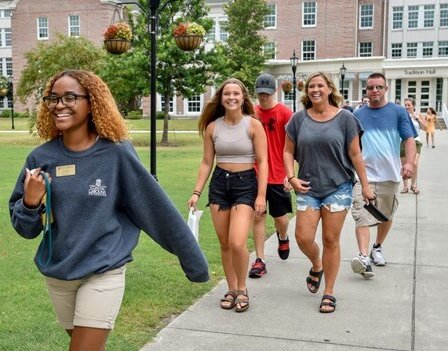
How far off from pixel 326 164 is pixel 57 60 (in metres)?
26.4

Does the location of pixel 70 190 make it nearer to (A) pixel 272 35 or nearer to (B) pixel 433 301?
(B) pixel 433 301

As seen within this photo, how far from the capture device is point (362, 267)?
19.6ft

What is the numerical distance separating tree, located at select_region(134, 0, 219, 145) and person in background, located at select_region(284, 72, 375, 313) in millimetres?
20674

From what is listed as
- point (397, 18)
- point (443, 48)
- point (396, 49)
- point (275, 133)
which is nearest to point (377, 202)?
point (275, 133)

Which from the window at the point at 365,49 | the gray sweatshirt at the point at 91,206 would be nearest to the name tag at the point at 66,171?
the gray sweatshirt at the point at 91,206

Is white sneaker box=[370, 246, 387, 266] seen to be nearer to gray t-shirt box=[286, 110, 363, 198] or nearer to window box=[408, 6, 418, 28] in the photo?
gray t-shirt box=[286, 110, 363, 198]

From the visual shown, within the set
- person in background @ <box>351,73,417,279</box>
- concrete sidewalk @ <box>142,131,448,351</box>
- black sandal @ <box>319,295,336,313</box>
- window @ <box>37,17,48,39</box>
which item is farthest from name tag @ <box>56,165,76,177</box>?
window @ <box>37,17,48,39</box>

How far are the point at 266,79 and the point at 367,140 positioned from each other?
1.24 m

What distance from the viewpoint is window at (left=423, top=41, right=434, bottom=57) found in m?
56.2

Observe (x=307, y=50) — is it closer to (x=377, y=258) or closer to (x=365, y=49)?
(x=365, y=49)

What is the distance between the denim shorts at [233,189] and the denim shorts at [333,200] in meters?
0.40

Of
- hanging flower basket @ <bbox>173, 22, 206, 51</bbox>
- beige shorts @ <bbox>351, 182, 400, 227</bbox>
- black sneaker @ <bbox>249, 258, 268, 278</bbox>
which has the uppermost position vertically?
hanging flower basket @ <bbox>173, 22, 206, 51</bbox>

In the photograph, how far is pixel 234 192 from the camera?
16.8 ft

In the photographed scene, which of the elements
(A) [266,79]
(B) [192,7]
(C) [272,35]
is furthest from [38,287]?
(C) [272,35]
